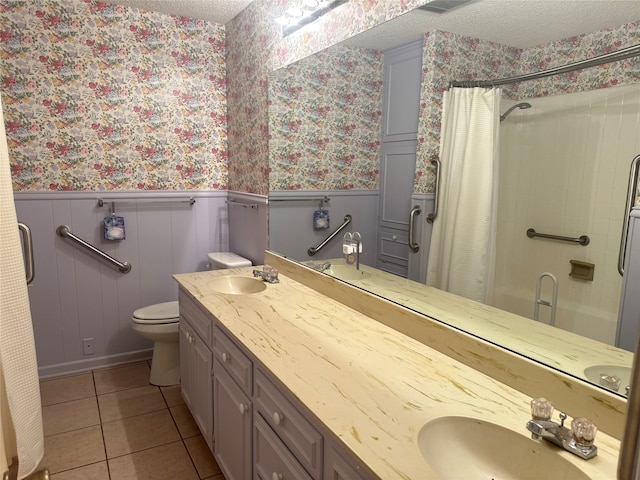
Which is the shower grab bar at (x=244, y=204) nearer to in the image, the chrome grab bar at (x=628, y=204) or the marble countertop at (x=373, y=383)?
the marble countertop at (x=373, y=383)

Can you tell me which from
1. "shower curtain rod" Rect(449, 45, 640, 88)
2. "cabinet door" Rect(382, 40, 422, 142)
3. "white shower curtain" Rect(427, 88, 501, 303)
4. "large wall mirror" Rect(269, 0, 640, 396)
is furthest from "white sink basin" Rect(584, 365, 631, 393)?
"cabinet door" Rect(382, 40, 422, 142)

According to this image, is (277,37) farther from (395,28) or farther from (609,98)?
(609,98)

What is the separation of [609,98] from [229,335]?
4.88 ft

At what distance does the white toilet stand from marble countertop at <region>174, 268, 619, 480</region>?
39.8 inches

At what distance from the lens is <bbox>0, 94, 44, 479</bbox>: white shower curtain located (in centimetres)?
156

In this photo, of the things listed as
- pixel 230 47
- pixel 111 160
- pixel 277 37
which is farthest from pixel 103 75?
pixel 277 37

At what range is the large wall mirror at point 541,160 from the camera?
1.12 meters

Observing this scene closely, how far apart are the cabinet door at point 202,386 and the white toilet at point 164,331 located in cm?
61

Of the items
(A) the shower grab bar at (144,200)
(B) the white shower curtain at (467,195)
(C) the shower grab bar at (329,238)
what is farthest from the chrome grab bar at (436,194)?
(A) the shower grab bar at (144,200)

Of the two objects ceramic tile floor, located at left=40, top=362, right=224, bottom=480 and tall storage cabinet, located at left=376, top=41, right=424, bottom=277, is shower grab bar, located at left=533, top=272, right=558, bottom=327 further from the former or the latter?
ceramic tile floor, located at left=40, top=362, right=224, bottom=480

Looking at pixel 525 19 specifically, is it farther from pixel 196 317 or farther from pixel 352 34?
pixel 196 317

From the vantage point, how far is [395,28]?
6.03 ft

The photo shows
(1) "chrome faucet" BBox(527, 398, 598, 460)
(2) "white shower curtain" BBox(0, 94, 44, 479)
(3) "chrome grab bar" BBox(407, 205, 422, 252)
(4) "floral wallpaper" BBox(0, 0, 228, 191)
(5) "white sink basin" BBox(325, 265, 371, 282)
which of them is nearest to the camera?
(1) "chrome faucet" BBox(527, 398, 598, 460)

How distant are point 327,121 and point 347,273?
79cm
